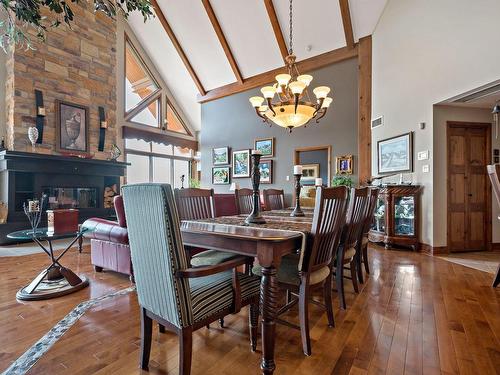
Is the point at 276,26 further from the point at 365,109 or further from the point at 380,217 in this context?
the point at 380,217

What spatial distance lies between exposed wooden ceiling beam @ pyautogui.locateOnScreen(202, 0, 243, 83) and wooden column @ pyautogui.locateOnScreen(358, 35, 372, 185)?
3.31 meters

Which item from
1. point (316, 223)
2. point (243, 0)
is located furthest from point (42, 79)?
point (316, 223)

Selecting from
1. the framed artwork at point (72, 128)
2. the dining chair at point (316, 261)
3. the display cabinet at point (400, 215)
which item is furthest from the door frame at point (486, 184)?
the framed artwork at point (72, 128)

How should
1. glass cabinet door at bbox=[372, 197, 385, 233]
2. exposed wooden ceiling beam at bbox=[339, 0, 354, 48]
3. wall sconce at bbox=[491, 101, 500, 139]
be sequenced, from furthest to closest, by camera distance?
exposed wooden ceiling beam at bbox=[339, 0, 354, 48] < glass cabinet door at bbox=[372, 197, 385, 233] < wall sconce at bbox=[491, 101, 500, 139]

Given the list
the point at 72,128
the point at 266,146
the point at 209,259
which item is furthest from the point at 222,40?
the point at 209,259

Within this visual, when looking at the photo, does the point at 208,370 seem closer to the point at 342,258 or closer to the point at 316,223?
the point at 316,223

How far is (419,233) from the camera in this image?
15.2 ft

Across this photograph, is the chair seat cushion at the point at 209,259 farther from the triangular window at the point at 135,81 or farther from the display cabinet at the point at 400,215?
the triangular window at the point at 135,81

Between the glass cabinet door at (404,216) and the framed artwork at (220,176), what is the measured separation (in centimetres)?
503

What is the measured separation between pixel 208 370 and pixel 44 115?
6.40 m

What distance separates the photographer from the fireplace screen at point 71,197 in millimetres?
5910

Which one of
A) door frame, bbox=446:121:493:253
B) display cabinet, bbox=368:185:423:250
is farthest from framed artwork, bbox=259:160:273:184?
door frame, bbox=446:121:493:253

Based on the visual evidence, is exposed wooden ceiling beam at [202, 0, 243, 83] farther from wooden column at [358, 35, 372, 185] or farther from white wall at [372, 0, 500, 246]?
white wall at [372, 0, 500, 246]

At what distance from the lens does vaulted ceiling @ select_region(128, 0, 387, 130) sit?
6.05 m
